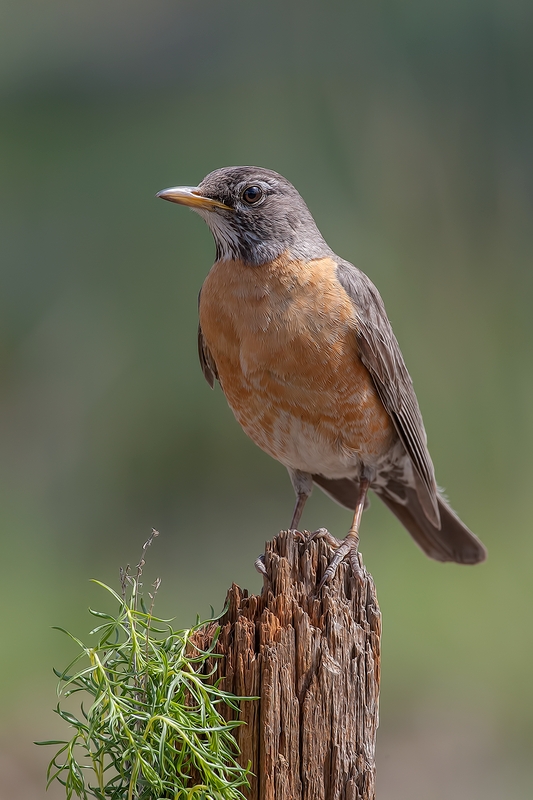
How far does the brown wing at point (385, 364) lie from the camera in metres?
3.66

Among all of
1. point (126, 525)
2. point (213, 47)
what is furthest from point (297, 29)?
point (126, 525)

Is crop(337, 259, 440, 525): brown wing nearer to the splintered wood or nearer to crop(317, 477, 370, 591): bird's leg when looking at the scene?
crop(317, 477, 370, 591): bird's leg

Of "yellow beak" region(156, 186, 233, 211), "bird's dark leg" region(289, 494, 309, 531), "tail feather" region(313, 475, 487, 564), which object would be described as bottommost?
"bird's dark leg" region(289, 494, 309, 531)

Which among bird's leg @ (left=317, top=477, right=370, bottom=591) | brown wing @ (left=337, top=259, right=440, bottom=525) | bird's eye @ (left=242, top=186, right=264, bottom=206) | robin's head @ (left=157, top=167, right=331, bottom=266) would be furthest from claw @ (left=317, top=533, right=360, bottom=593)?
bird's eye @ (left=242, top=186, right=264, bottom=206)

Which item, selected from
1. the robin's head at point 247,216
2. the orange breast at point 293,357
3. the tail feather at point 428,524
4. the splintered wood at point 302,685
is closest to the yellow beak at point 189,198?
the robin's head at point 247,216

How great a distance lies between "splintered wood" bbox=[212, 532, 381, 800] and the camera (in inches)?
92.0

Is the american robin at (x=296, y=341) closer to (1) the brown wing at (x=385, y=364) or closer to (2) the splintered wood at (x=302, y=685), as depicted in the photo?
(1) the brown wing at (x=385, y=364)

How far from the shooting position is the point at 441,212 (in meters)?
7.94

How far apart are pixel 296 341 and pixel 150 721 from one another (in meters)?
1.79

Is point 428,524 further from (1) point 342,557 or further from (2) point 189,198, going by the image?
(2) point 189,198

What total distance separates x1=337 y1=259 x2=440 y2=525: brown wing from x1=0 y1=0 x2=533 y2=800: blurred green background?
3.16 metres

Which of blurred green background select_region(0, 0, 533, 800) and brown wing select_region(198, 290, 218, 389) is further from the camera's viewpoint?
blurred green background select_region(0, 0, 533, 800)

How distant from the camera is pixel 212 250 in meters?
7.33

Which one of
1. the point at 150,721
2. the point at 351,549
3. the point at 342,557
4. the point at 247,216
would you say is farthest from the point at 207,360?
the point at 150,721
